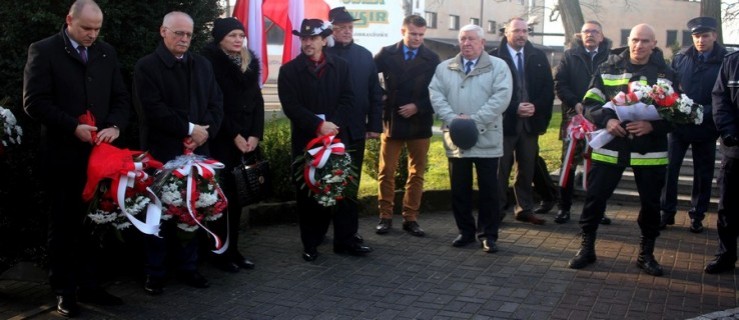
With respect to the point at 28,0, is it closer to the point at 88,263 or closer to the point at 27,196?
the point at 27,196

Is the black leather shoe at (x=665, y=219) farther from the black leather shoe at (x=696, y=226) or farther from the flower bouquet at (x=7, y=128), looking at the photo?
the flower bouquet at (x=7, y=128)

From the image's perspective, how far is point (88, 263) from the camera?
5441 millimetres

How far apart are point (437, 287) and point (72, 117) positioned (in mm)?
2987

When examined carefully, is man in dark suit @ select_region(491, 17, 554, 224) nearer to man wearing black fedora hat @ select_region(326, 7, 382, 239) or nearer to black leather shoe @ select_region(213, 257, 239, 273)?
man wearing black fedora hat @ select_region(326, 7, 382, 239)

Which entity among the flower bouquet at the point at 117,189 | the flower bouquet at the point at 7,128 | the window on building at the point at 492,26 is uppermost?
the window on building at the point at 492,26

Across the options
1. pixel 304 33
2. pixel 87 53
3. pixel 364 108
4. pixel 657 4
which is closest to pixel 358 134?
pixel 364 108

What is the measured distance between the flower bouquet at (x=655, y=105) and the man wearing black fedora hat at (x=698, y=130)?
1.73 meters

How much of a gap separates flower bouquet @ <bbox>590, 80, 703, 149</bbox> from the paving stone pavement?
4.30ft

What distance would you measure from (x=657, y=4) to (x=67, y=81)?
188 ft

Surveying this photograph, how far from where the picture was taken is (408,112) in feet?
24.4

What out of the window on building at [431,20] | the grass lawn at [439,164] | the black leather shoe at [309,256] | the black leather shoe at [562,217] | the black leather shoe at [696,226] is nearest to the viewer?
the black leather shoe at [309,256]

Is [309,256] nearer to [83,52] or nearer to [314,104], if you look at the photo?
[314,104]

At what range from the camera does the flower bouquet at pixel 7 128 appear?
5.05 m

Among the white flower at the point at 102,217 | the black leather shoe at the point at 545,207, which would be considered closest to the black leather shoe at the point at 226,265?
the white flower at the point at 102,217
